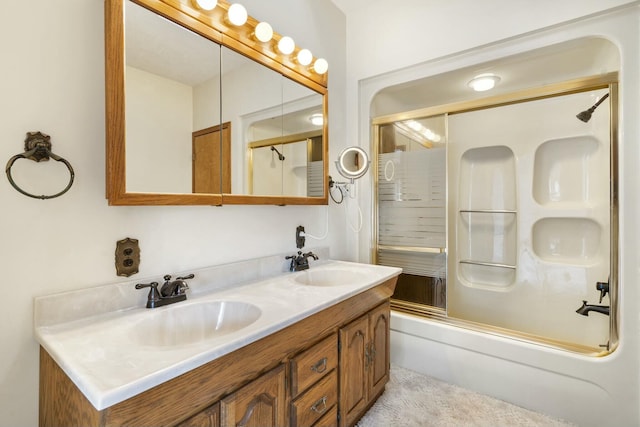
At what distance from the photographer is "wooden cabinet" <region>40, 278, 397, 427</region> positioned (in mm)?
729

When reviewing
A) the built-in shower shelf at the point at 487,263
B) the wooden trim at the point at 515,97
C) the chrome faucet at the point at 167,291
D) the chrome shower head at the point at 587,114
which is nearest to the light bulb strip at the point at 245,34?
the wooden trim at the point at 515,97

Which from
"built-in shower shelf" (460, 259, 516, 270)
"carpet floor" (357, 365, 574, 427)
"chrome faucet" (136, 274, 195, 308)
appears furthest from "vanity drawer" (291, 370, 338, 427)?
"built-in shower shelf" (460, 259, 516, 270)

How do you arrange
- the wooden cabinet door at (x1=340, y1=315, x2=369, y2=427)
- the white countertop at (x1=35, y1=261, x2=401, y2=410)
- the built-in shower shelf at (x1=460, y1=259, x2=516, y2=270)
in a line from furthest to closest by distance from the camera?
→ the built-in shower shelf at (x1=460, y1=259, x2=516, y2=270) → the wooden cabinet door at (x1=340, y1=315, x2=369, y2=427) → the white countertop at (x1=35, y1=261, x2=401, y2=410)

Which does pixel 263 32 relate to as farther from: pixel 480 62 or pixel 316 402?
pixel 316 402

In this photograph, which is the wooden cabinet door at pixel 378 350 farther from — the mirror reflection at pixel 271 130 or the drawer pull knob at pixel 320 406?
the mirror reflection at pixel 271 130

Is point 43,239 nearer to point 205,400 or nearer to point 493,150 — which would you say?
point 205,400

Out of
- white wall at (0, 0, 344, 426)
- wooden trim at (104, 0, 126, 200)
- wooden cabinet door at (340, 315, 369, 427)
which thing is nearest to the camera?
white wall at (0, 0, 344, 426)

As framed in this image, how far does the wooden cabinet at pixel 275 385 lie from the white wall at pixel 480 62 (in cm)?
66

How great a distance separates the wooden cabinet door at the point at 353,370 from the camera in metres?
1.37

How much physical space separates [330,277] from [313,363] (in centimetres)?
71

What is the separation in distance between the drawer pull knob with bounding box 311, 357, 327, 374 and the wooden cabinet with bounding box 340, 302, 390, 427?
124mm

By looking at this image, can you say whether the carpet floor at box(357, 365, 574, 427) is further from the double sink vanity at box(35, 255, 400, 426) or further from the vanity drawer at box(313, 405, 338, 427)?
the vanity drawer at box(313, 405, 338, 427)

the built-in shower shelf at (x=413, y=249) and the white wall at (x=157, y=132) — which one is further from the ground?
the white wall at (x=157, y=132)

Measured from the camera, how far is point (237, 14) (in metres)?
1.39
